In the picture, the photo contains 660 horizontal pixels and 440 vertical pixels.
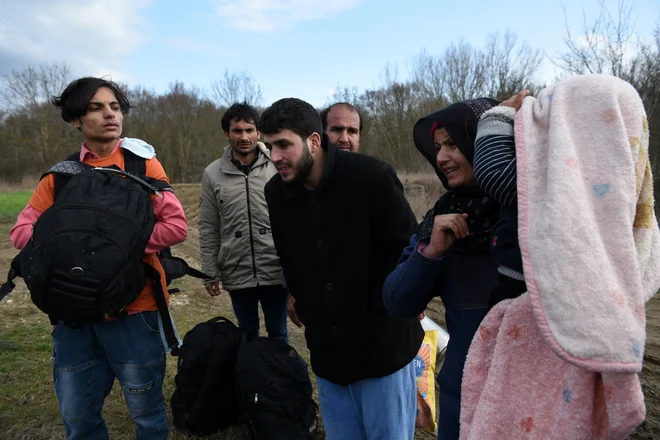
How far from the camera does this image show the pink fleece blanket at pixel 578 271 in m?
0.88

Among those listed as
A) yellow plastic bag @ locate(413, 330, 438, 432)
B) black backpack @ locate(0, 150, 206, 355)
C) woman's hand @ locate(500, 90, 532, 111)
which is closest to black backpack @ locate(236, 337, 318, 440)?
yellow plastic bag @ locate(413, 330, 438, 432)

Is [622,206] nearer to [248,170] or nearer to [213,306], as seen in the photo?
[248,170]

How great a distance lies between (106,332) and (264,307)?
1418 millimetres

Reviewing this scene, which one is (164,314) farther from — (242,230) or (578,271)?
(578,271)

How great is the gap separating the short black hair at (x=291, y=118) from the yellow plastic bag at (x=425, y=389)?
150cm

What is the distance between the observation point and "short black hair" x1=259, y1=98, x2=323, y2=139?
2141mm

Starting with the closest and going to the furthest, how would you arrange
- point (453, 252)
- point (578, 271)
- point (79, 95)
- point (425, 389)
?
1. point (578, 271)
2. point (453, 252)
3. point (79, 95)
4. point (425, 389)

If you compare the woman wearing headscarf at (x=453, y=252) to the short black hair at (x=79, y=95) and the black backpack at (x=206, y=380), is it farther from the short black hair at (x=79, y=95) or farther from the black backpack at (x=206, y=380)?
the short black hair at (x=79, y=95)

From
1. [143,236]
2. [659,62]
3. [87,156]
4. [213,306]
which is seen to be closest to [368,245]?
[143,236]

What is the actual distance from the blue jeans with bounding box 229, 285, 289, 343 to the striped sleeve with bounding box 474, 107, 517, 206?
2.55m

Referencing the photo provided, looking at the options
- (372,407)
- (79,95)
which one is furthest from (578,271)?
(79,95)

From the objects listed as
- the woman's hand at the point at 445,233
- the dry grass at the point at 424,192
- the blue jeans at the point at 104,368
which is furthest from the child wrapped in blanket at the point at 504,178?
the dry grass at the point at 424,192

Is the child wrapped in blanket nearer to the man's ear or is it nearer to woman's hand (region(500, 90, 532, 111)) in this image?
woman's hand (region(500, 90, 532, 111))

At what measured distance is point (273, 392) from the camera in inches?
110
